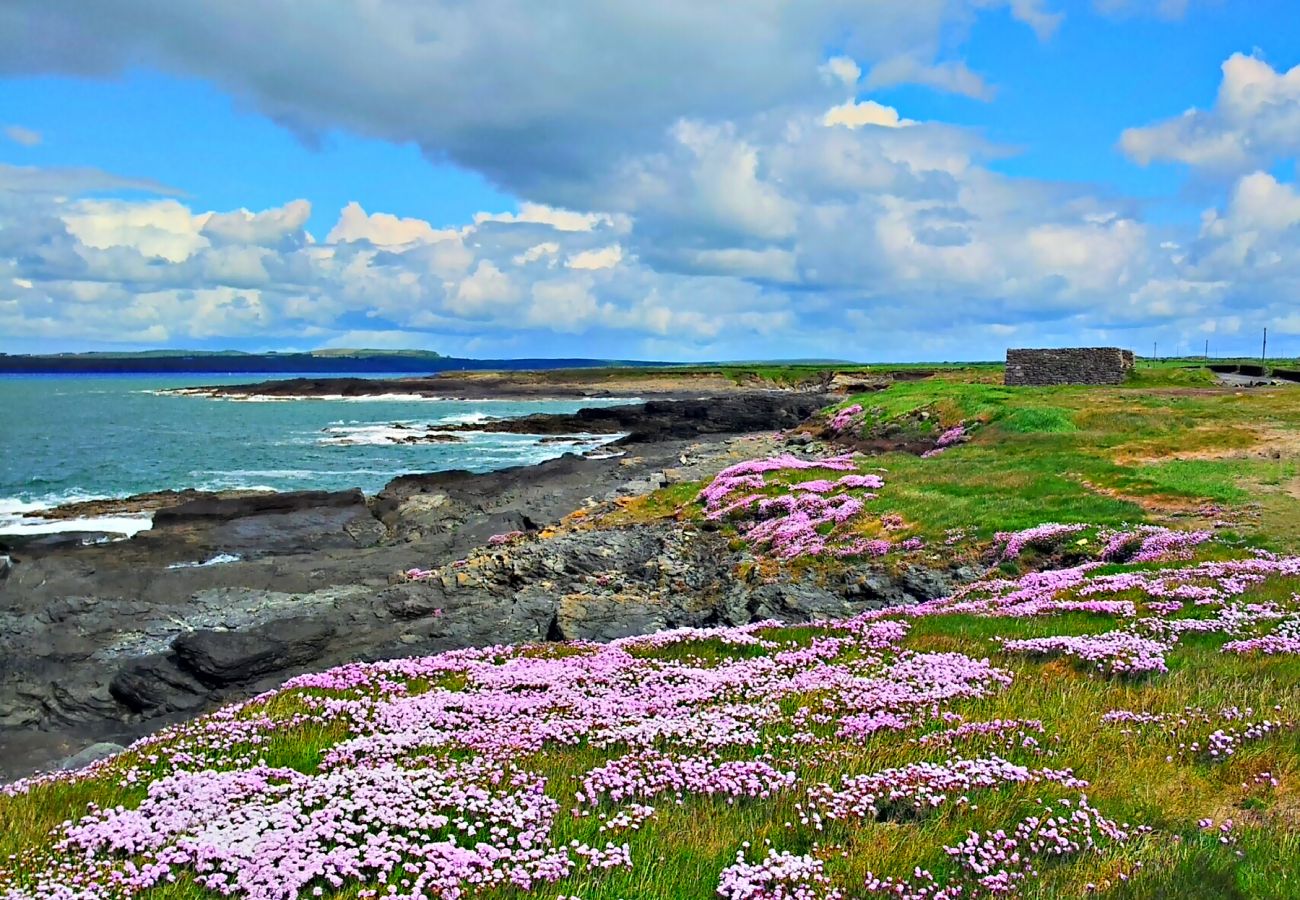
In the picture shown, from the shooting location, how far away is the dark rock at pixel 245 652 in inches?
730

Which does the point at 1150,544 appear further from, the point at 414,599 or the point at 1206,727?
the point at 414,599

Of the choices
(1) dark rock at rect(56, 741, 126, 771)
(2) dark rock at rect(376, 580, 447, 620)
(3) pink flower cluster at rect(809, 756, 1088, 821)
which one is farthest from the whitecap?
(3) pink flower cluster at rect(809, 756, 1088, 821)

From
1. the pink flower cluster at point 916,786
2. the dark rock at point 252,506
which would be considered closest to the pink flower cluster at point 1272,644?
the pink flower cluster at point 916,786

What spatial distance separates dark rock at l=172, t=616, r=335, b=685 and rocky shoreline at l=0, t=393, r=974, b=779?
0.12 ft

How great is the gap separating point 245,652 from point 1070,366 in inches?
2231

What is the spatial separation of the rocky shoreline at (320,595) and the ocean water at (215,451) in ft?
34.4

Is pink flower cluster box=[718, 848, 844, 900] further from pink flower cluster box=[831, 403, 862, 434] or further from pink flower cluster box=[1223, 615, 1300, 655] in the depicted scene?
pink flower cluster box=[831, 403, 862, 434]

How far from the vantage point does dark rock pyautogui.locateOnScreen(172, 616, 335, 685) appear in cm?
1853

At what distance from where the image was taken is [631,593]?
21.0 metres

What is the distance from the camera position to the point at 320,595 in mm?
27938

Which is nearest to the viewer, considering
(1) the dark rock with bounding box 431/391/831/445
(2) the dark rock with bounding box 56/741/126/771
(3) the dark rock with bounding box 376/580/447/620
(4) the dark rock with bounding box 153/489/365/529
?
(2) the dark rock with bounding box 56/741/126/771

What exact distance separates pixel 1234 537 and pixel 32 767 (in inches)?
941

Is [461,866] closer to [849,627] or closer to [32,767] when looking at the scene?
[849,627]

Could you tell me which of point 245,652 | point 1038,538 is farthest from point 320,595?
point 1038,538
